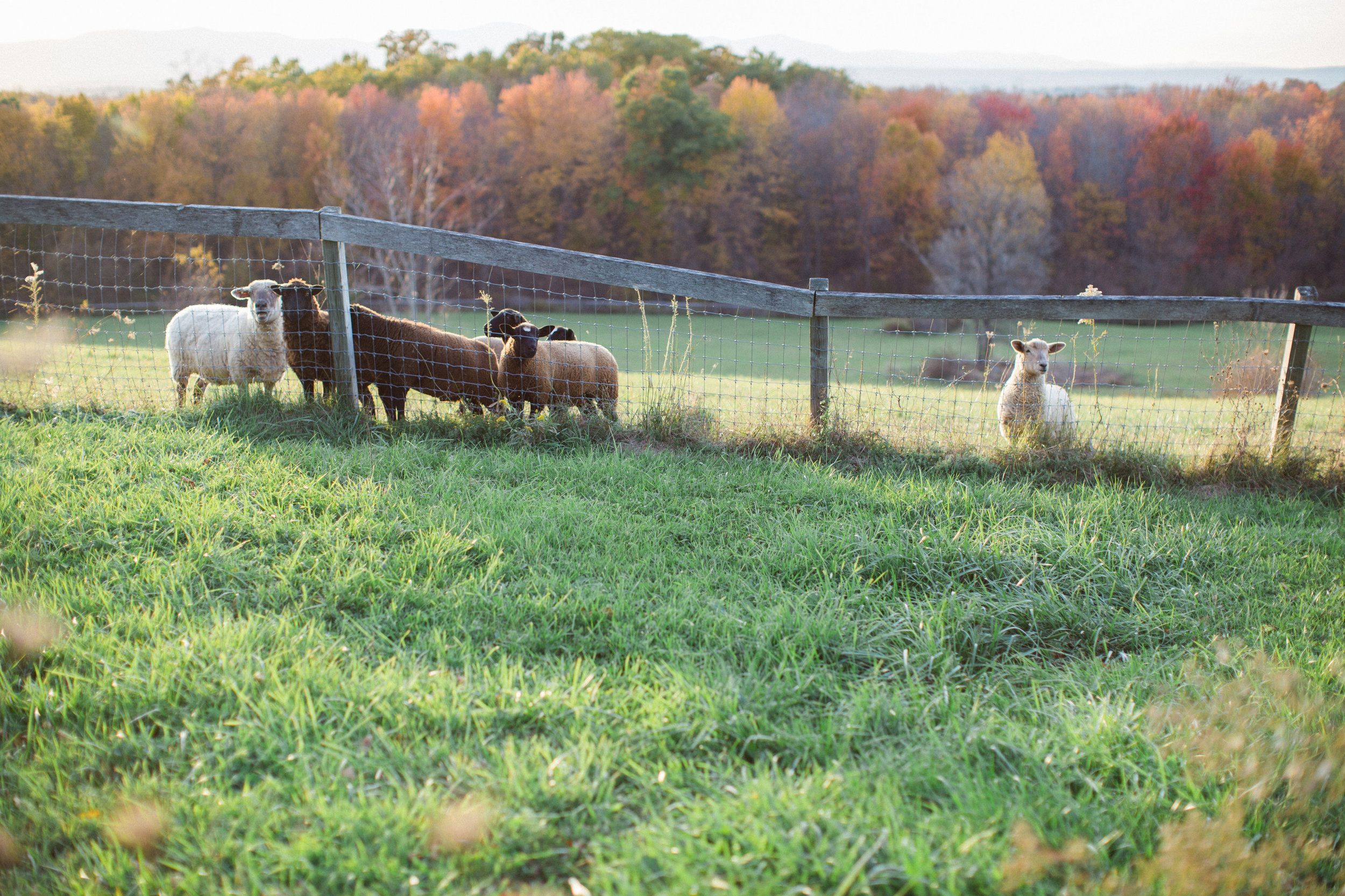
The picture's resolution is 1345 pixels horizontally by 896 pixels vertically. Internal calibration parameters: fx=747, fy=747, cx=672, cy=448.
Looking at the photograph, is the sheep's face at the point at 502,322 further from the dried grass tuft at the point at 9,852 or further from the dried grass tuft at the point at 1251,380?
the dried grass tuft at the point at 1251,380

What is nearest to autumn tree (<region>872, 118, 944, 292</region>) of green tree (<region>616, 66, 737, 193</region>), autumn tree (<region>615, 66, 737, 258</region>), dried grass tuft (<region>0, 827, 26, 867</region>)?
green tree (<region>616, 66, 737, 193</region>)

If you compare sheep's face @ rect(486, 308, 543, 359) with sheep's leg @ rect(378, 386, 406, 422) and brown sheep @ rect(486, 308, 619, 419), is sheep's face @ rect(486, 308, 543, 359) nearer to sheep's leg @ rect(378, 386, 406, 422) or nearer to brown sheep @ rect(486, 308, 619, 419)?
brown sheep @ rect(486, 308, 619, 419)

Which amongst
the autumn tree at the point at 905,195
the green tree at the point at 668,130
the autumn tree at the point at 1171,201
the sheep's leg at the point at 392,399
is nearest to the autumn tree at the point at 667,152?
the green tree at the point at 668,130

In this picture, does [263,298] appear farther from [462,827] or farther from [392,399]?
[462,827]

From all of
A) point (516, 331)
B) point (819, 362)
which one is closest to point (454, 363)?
point (516, 331)

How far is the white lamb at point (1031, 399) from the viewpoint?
605 centimetres

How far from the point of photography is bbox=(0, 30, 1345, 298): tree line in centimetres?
5356

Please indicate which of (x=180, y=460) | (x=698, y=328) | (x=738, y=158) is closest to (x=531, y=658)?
(x=180, y=460)

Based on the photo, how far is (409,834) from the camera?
2.11m

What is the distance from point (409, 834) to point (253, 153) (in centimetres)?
6690

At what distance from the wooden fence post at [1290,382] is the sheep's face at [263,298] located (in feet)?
26.0

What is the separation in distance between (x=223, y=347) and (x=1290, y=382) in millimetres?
9211

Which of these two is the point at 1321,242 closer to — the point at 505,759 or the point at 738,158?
the point at 738,158

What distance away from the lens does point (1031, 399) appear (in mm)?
6504
